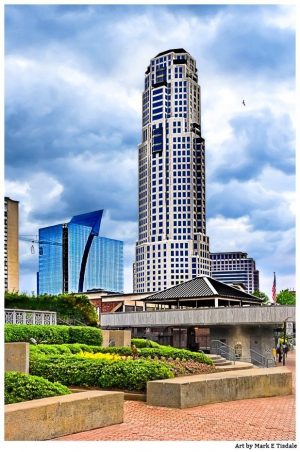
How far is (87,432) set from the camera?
9.01 metres

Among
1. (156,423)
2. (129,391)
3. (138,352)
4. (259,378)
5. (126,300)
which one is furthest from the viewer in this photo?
(126,300)

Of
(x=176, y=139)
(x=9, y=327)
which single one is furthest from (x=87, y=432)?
(x=176, y=139)

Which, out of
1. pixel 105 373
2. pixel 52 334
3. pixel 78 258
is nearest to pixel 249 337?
pixel 52 334

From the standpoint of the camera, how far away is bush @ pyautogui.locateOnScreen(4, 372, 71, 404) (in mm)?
9398

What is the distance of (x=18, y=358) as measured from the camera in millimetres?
13898

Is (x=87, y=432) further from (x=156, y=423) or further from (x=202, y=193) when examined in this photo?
(x=202, y=193)

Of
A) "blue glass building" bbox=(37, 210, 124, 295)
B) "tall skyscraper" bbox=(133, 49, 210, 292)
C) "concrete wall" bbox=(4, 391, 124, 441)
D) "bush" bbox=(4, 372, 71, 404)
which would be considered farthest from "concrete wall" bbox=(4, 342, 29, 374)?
"tall skyscraper" bbox=(133, 49, 210, 292)

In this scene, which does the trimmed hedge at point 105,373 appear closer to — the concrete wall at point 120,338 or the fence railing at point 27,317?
the fence railing at point 27,317

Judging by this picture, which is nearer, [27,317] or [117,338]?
[27,317]

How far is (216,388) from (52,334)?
8.27m

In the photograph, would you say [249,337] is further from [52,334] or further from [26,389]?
[26,389]

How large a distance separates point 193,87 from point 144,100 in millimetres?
13216

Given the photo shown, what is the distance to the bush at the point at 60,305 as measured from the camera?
92.6 feet

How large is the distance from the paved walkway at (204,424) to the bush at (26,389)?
1.02 metres
